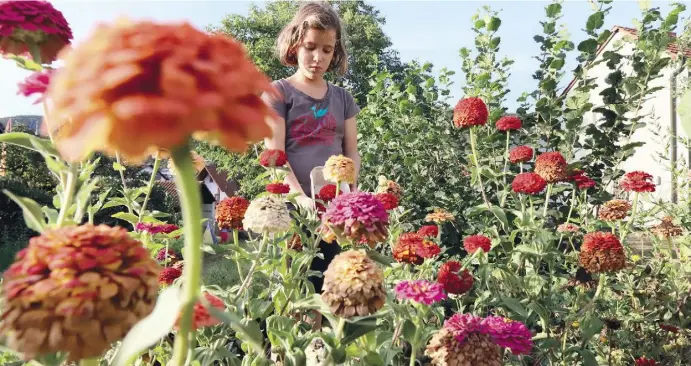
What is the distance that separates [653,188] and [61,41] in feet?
7.94

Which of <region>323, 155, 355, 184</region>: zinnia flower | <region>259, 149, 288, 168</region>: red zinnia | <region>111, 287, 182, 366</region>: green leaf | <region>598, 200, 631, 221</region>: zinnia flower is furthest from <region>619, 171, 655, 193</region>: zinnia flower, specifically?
<region>111, 287, 182, 366</region>: green leaf

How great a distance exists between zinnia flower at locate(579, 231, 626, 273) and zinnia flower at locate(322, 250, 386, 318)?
42.1 inches

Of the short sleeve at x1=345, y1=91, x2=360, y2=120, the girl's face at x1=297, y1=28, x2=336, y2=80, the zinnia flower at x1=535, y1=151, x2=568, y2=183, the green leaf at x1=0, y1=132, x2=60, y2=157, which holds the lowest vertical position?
the green leaf at x1=0, y1=132, x2=60, y2=157

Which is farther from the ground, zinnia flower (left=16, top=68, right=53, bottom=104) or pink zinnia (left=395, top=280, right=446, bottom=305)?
zinnia flower (left=16, top=68, right=53, bottom=104)

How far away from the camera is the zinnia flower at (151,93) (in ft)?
1.36

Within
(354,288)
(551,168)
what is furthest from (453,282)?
(551,168)

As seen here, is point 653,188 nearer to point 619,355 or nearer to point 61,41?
point 619,355

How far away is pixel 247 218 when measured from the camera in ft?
5.54

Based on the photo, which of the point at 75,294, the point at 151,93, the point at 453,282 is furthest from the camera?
the point at 453,282

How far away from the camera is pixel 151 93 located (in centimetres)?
43

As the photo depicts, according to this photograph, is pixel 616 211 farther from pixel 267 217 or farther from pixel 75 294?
pixel 75 294

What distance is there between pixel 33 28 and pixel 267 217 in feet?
2.66

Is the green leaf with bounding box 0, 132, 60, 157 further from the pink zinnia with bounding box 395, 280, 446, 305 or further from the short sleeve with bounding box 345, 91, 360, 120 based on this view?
the short sleeve with bounding box 345, 91, 360, 120

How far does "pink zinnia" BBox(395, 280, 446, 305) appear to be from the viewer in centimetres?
127
